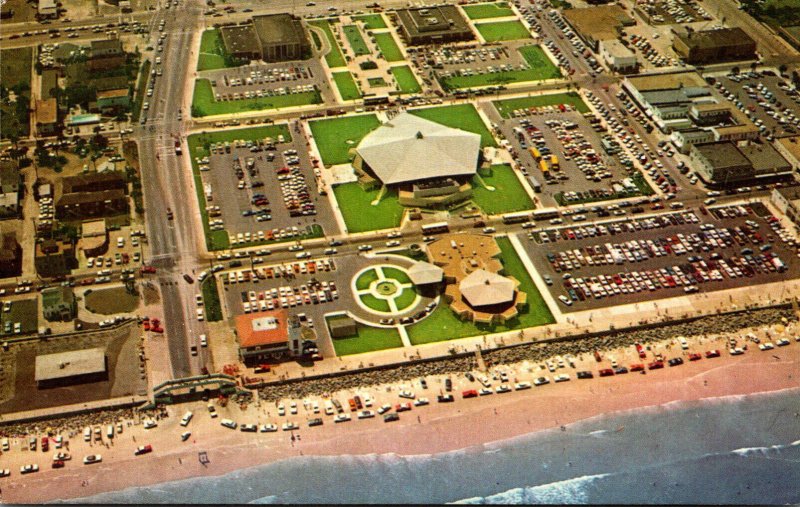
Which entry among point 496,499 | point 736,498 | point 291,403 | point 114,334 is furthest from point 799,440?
point 114,334

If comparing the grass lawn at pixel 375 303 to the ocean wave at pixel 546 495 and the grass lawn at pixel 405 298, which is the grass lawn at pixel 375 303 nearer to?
the grass lawn at pixel 405 298

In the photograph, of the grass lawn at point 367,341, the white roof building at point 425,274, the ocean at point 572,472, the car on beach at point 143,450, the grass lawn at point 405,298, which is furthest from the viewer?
the white roof building at point 425,274

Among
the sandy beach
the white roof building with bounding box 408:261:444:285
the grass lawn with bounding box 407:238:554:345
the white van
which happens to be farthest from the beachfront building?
the white van

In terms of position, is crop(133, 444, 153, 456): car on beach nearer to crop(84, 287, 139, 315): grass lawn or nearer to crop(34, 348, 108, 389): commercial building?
crop(34, 348, 108, 389): commercial building

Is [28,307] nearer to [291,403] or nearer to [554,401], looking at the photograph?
[291,403]

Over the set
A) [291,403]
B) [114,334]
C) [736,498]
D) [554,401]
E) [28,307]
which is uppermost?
[28,307]

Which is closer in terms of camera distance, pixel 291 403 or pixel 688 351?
pixel 291 403

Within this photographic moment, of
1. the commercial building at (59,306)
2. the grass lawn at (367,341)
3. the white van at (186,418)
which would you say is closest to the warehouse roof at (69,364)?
the commercial building at (59,306)
